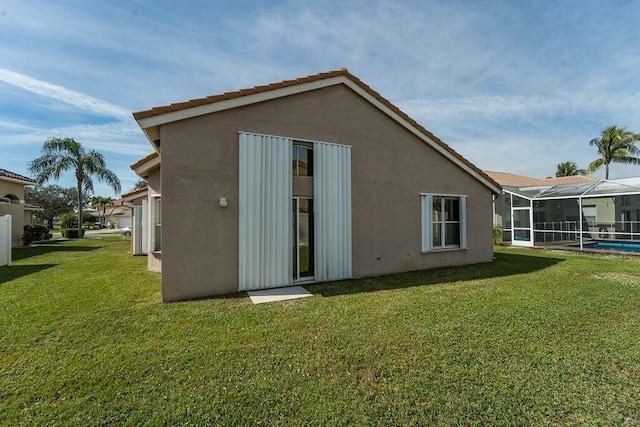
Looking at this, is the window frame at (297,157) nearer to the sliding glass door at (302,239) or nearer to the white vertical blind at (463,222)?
the sliding glass door at (302,239)

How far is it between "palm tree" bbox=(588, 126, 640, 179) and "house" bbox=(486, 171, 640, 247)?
44.8ft

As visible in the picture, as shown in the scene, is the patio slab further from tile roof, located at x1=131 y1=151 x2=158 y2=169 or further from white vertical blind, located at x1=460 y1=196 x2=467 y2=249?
white vertical blind, located at x1=460 y1=196 x2=467 y2=249

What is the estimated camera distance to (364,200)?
33.2ft

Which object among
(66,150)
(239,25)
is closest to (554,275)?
(239,25)

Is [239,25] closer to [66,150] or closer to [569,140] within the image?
[569,140]

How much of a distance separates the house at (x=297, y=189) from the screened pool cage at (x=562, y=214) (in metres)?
10.9

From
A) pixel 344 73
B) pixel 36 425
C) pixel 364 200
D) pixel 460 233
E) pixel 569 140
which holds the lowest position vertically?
pixel 36 425

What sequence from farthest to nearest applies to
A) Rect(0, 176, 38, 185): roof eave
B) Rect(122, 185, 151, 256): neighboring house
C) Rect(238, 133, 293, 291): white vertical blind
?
Rect(0, 176, 38, 185): roof eave
Rect(122, 185, 151, 256): neighboring house
Rect(238, 133, 293, 291): white vertical blind

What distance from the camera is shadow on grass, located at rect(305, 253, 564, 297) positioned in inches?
337

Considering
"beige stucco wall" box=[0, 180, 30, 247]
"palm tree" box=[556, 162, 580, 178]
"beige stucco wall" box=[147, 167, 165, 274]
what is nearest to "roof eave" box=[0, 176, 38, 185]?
"beige stucco wall" box=[0, 180, 30, 247]

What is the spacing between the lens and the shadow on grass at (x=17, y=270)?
1044cm

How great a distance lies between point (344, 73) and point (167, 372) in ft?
30.8

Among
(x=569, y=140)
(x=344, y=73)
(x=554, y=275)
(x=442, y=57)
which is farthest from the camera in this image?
(x=569, y=140)

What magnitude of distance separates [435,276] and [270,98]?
8.16 metres
